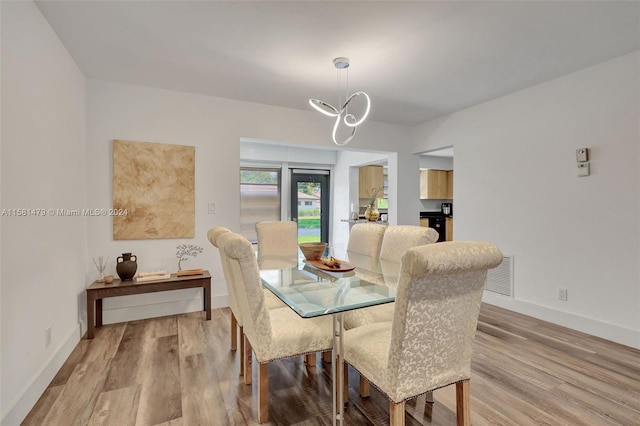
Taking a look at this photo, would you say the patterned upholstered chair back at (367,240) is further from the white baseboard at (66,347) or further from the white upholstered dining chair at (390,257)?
the white baseboard at (66,347)

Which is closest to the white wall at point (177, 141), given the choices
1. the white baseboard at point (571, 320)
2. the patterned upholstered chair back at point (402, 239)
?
the patterned upholstered chair back at point (402, 239)

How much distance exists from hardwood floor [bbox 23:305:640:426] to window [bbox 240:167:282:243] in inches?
126

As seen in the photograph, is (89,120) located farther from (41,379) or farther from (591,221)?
(591,221)

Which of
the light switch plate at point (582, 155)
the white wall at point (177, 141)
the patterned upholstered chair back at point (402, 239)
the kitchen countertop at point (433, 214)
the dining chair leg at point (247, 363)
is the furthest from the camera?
the kitchen countertop at point (433, 214)

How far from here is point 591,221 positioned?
3.02 metres

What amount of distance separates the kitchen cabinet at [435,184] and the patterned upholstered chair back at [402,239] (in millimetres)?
4842

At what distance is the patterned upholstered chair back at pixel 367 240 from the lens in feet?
9.82

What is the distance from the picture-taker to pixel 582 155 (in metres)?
3.03

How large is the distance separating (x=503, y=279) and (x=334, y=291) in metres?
2.83

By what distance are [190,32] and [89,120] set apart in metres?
1.65

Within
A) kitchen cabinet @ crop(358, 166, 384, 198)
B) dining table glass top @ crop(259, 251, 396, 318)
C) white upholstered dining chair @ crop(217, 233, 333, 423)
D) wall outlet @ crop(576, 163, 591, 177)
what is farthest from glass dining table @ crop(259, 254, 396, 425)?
kitchen cabinet @ crop(358, 166, 384, 198)

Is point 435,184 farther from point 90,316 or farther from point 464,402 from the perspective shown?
point 90,316

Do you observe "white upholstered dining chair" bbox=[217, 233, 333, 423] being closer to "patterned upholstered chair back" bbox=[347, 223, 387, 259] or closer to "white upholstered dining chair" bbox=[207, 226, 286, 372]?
"white upholstered dining chair" bbox=[207, 226, 286, 372]

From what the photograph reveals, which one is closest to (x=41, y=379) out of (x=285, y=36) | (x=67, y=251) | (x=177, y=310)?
(x=67, y=251)
